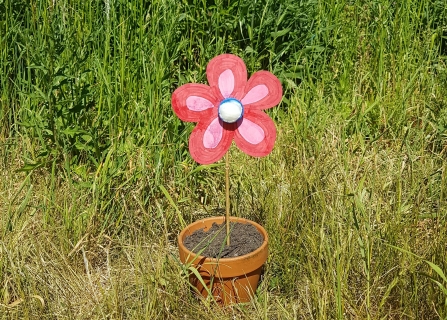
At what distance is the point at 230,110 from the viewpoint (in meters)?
2.01

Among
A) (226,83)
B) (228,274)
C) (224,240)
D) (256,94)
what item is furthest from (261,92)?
(228,274)

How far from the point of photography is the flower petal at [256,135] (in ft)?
6.77

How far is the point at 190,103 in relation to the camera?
2070mm

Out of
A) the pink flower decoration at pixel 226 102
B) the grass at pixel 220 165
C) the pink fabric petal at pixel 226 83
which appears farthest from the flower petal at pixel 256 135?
the grass at pixel 220 165

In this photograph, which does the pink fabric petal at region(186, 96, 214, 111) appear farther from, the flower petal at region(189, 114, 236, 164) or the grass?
the grass

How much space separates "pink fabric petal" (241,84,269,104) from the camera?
2.09 m

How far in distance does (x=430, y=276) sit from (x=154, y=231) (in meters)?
1.05

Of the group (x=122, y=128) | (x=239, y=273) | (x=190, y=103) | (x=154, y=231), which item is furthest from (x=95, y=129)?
(x=239, y=273)

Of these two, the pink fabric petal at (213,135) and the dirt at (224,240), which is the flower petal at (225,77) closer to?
the pink fabric petal at (213,135)

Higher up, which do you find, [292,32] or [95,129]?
[292,32]

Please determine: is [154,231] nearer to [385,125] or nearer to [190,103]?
[190,103]

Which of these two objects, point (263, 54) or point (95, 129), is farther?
point (263, 54)

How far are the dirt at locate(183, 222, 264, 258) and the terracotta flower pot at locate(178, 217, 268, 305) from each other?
38 mm

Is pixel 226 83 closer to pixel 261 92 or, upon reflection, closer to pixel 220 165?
pixel 261 92
